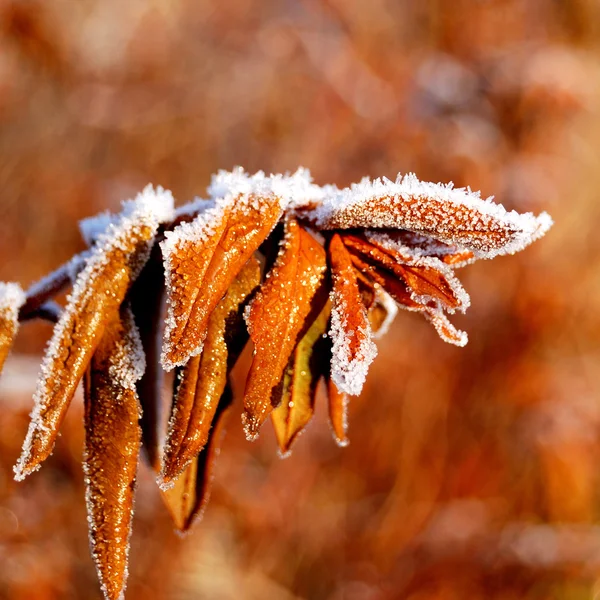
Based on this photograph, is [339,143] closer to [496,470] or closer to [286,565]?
[496,470]

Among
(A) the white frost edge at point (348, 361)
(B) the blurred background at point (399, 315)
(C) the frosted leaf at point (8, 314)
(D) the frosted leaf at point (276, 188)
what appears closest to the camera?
(A) the white frost edge at point (348, 361)

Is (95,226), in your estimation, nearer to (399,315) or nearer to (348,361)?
(348,361)

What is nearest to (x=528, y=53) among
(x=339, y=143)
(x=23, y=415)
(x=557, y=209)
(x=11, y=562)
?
(x=557, y=209)

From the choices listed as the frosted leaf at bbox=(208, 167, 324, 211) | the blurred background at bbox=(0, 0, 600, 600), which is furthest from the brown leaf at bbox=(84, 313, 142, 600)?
the blurred background at bbox=(0, 0, 600, 600)

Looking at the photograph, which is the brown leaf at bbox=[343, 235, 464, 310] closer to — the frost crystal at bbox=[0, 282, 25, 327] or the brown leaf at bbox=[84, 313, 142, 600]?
the brown leaf at bbox=[84, 313, 142, 600]

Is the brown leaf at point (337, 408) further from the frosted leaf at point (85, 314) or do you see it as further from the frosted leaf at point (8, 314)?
the frosted leaf at point (8, 314)

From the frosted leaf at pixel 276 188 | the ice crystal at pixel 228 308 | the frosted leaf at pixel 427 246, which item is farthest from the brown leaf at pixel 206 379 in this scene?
the frosted leaf at pixel 427 246

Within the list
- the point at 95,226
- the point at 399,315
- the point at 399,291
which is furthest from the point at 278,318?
the point at 399,315
